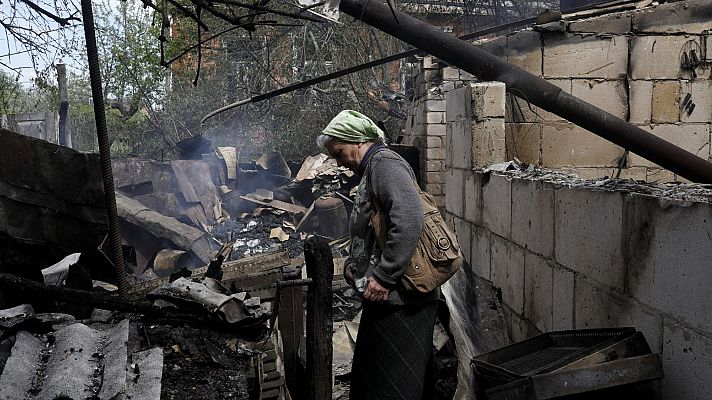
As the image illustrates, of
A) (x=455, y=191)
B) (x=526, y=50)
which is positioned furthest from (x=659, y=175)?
(x=455, y=191)

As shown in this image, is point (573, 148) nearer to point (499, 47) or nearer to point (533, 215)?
point (499, 47)

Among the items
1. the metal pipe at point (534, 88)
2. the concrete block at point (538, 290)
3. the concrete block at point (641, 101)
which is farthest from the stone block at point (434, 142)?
the concrete block at point (538, 290)

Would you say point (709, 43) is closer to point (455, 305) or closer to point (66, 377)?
point (455, 305)

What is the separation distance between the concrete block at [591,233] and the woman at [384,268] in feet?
2.86

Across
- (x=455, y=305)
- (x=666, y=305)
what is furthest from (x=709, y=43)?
(x=666, y=305)

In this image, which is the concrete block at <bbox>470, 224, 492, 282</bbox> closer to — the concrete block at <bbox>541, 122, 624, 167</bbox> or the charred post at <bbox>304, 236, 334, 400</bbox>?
the concrete block at <bbox>541, 122, 624, 167</bbox>

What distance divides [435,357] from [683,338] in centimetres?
146

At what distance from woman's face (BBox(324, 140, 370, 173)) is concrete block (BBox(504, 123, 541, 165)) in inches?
129

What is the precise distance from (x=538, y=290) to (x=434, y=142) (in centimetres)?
523

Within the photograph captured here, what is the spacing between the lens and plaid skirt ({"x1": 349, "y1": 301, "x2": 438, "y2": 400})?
126 inches

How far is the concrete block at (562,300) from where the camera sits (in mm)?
3604

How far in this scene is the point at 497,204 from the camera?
4977mm

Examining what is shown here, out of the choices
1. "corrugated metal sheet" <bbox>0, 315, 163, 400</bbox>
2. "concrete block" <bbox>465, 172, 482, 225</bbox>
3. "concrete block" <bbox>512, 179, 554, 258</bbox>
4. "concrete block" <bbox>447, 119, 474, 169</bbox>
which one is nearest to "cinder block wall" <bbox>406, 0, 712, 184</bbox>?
"concrete block" <bbox>447, 119, 474, 169</bbox>

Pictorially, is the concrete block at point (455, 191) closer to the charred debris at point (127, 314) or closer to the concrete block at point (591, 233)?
the charred debris at point (127, 314)
